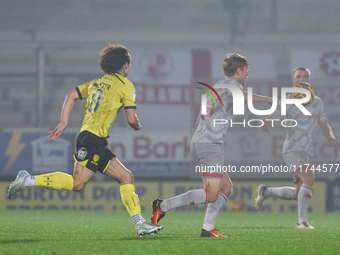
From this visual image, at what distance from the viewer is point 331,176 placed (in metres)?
12.2

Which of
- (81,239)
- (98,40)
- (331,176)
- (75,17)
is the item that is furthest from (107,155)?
(75,17)

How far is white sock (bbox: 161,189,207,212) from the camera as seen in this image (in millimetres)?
4969

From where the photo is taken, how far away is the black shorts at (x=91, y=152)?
466cm

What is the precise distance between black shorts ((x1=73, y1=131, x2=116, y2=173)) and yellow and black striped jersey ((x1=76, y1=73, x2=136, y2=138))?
0.06m

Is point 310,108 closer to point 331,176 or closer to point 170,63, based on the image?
point 331,176

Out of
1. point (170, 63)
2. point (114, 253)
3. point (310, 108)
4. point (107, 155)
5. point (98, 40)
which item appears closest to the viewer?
point (114, 253)

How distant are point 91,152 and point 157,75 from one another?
10.2 m

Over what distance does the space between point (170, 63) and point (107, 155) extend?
1038 cm

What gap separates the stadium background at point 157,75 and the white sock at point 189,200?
22.9ft

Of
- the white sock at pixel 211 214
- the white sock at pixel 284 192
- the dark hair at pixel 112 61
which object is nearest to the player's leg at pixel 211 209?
the white sock at pixel 211 214

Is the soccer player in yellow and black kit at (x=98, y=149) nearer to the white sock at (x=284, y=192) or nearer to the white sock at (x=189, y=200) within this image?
the white sock at (x=189, y=200)

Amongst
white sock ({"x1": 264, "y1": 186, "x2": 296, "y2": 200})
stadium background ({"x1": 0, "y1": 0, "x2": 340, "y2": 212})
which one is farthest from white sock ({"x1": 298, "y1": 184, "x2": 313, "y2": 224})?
stadium background ({"x1": 0, "y1": 0, "x2": 340, "y2": 212})

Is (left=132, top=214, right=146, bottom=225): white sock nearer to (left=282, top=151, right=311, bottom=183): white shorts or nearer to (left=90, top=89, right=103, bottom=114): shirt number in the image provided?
(left=90, top=89, right=103, bottom=114): shirt number

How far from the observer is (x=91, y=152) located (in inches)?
183
